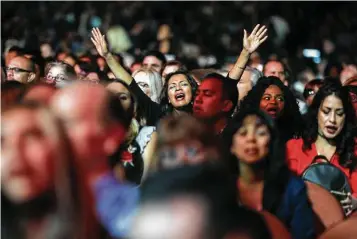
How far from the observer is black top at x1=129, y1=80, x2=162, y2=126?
28.0ft

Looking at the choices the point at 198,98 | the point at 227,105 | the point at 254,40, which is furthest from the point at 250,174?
the point at 254,40

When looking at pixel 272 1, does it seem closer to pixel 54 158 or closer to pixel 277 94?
pixel 277 94

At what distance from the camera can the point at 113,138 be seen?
503 cm

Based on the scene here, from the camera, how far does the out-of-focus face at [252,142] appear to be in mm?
5879

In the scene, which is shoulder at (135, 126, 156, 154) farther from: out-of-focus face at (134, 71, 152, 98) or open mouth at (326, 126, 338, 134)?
out-of-focus face at (134, 71, 152, 98)

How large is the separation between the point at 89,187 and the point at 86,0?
645 inches

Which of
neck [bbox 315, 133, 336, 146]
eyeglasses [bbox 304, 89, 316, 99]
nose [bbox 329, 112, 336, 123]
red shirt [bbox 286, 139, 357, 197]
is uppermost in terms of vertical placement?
eyeglasses [bbox 304, 89, 316, 99]

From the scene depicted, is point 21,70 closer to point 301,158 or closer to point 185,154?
point 301,158

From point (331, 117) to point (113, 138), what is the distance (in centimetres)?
337

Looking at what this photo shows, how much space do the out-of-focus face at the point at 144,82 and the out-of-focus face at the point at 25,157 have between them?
5.65 metres

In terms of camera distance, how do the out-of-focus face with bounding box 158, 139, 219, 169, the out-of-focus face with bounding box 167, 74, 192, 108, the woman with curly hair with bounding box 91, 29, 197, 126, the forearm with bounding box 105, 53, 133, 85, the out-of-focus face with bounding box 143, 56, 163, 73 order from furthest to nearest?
1. the out-of-focus face with bounding box 143, 56, 163, 73
2. the forearm with bounding box 105, 53, 133, 85
3. the out-of-focus face with bounding box 167, 74, 192, 108
4. the woman with curly hair with bounding box 91, 29, 197, 126
5. the out-of-focus face with bounding box 158, 139, 219, 169

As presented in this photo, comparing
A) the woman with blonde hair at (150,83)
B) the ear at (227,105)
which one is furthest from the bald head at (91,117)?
the woman with blonde hair at (150,83)

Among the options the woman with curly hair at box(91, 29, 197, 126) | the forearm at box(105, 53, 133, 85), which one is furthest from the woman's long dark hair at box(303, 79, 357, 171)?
the forearm at box(105, 53, 133, 85)

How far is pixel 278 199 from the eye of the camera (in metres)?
5.92
